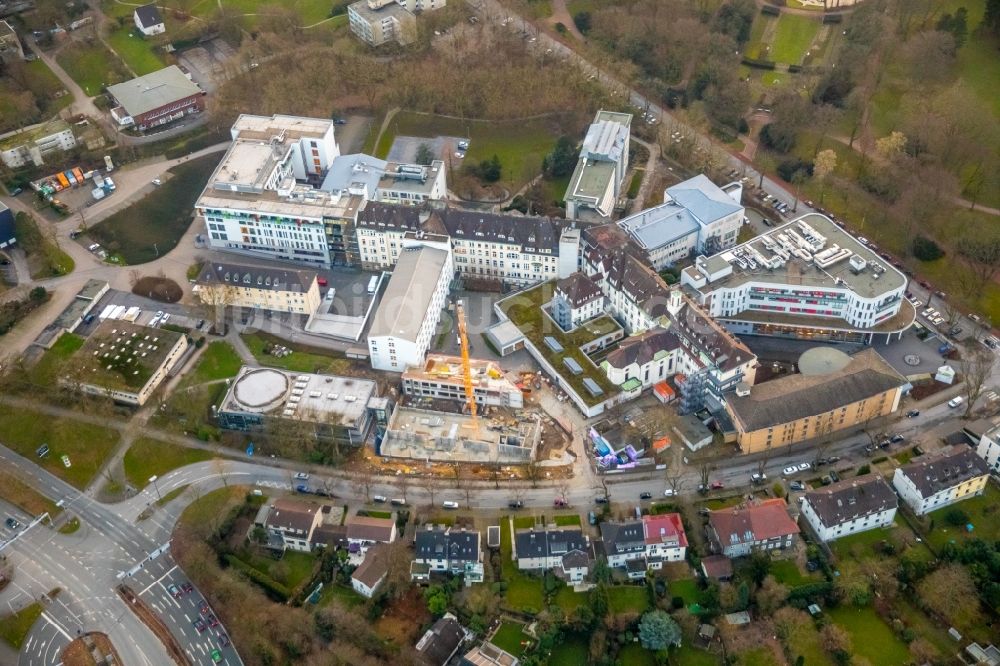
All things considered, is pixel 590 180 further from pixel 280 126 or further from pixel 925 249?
pixel 280 126

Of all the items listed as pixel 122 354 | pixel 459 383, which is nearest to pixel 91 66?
pixel 122 354

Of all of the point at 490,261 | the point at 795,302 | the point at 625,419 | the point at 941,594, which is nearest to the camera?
the point at 941,594

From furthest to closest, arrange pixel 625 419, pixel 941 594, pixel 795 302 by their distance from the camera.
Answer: pixel 795 302, pixel 625 419, pixel 941 594

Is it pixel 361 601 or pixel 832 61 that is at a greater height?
pixel 832 61

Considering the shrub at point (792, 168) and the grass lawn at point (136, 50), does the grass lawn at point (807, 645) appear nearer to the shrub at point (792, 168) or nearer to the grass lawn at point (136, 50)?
the shrub at point (792, 168)

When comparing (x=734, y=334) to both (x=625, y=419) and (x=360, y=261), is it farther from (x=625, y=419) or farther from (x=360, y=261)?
(x=360, y=261)

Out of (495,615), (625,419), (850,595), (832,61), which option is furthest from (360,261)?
(832,61)
